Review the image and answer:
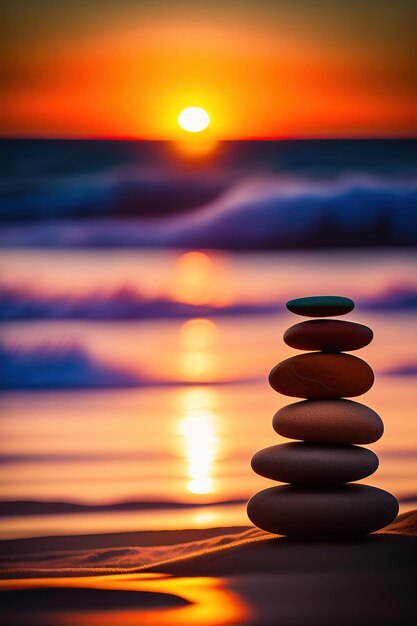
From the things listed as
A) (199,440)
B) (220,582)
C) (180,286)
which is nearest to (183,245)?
(180,286)

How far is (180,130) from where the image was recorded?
538 centimetres

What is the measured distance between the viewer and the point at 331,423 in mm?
3740

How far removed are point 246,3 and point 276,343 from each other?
6.00ft

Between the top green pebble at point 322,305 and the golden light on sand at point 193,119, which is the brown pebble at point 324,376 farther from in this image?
the golden light on sand at point 193,119

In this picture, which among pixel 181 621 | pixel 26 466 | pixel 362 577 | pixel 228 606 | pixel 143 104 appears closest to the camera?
pixel 181 621

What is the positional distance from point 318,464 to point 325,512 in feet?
0.62

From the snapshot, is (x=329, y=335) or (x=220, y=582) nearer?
(x=220, y=582)

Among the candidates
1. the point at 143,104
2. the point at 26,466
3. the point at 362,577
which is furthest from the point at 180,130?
the point at 362,577

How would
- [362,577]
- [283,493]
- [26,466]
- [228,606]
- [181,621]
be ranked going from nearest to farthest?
[181,621], [228,606], [362,577], [283,493], [26,466]

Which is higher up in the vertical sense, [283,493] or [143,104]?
[143,104]

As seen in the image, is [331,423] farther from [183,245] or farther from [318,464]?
[183,245]

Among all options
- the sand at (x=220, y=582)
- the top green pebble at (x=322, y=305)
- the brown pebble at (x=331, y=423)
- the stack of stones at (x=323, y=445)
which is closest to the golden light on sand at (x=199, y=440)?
the sand at (x=220, y=582)

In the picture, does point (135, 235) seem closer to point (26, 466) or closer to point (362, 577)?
point (26, 466)

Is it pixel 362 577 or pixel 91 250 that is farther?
pixel 91 250
